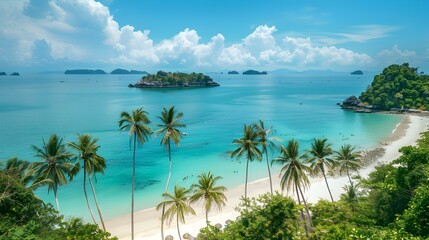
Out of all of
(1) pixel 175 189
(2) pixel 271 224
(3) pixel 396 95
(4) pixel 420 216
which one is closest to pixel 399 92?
(3) pixel 396 95

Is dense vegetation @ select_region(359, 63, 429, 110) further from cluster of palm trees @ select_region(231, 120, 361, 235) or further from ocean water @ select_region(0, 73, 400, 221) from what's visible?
cluster of palm trees @ select_region(231, 120, 361, 235)

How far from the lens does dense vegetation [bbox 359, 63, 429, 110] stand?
125 m

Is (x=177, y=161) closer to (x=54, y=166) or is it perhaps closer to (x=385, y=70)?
(x=54, y=166)

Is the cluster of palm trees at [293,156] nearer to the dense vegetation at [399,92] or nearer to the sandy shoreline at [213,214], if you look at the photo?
the sandy shoreline at [213,214]

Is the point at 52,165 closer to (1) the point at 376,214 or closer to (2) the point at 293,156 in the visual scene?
(2) the point at 293,156

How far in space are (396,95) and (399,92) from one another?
426 cm

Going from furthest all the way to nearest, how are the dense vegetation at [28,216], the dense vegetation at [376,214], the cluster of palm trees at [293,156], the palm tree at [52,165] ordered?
the cluster of palm trees at [293,156]
the palm tree at [52,165]
the dense vegetation at [28,216]
the dense vegetation at [376,214]

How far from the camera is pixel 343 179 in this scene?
51.2m

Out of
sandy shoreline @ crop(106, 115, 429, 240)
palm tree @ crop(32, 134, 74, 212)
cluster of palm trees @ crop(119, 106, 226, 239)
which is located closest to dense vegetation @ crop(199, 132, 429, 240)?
cluster of palm trees @ crop(119, 106, 226, 239)

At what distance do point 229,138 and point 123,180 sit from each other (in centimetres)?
3695

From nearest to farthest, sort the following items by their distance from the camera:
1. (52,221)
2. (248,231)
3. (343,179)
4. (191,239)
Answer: (248,231), (52,221), (191,239), (343,179)

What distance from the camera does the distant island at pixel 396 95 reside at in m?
125

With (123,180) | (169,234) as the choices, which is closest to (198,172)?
(123,180)

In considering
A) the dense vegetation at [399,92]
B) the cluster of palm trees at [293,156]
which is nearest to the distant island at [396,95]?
the dense vegetation at [399,92]
